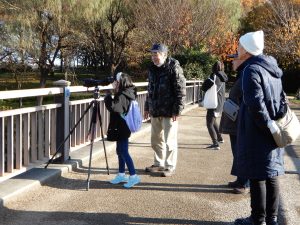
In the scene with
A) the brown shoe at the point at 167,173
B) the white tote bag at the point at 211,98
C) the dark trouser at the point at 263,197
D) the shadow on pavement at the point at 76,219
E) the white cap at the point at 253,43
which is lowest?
the shadow on pavement at the point at 76,219

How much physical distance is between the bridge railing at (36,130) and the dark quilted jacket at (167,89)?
1.29m

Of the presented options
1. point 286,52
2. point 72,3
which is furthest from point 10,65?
point 286,52

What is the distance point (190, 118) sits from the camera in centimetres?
1492

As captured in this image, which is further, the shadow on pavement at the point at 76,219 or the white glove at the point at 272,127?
the shadow on pavement at the point at 76,219

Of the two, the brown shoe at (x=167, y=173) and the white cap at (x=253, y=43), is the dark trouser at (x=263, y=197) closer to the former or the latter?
the white cap at (x=253, y=43)

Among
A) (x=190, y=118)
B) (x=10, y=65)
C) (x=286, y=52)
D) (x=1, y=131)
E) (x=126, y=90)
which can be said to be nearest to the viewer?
(x=1, y=131)

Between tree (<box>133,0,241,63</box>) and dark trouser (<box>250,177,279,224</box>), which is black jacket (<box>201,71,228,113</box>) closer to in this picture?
dark trouser (<box>250,177,279,224</box>)

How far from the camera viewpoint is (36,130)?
235 inches

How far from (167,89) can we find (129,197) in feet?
5.72

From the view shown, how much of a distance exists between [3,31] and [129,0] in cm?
854

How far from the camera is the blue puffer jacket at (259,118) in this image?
13.0ft

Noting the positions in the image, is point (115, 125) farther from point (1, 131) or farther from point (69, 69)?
point (69, 69)

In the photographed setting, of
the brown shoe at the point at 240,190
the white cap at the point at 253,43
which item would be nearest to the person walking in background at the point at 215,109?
the brown shoe at the point at 240,190

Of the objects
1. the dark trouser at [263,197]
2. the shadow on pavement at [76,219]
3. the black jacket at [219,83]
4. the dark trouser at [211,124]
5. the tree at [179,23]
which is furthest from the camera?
the tree at [179,23]
